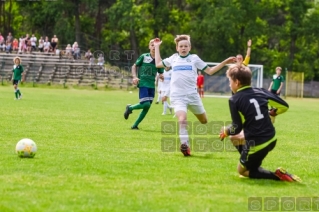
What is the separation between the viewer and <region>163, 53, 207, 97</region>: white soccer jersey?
34.4ft

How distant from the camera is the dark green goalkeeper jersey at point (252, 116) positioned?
7605 millimetres

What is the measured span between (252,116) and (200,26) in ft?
172

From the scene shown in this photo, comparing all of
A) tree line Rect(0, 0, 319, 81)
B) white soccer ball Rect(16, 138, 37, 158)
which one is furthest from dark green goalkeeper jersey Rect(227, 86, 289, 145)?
tree line Rect(0, 0, 319, 81)

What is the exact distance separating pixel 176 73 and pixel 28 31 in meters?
58.3

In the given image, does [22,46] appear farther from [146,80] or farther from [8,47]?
[146,80]

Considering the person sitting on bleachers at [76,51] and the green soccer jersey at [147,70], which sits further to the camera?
the person sitting on bleachers at [76,51]

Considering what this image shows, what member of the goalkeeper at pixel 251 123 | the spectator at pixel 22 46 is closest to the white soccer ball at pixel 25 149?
the goalkeeper at pixel 251 123

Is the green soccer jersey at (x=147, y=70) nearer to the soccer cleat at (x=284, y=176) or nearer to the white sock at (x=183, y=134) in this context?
the white sock at (x=183, y=134)

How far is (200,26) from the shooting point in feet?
195

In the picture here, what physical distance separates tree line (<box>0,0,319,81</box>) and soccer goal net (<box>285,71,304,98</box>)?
4.58 metres

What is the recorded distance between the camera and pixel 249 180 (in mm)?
7734

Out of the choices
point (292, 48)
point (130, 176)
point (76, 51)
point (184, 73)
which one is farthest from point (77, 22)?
point (130, 176)

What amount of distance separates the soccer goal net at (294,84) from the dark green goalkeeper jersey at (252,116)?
153 ft

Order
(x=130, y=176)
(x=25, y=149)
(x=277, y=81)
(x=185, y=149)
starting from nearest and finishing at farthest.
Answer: (x=130, y=176) < (x=25, y=149) < (x=185, y=149) < (x=277, y=81)
